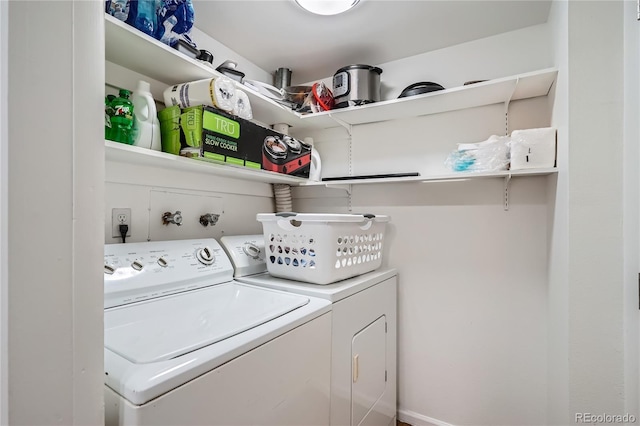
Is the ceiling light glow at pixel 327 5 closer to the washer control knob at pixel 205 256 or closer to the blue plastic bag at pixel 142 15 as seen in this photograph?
the blue plastic bag at pixel 142 15

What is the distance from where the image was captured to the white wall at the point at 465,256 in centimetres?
172

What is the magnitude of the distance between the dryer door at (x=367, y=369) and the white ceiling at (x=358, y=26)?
1679mm

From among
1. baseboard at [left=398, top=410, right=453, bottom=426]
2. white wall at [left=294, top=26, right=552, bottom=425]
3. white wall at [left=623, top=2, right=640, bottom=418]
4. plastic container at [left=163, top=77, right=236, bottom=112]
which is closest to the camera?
white wall at [left=623, top=2, right=640, bottom=418]

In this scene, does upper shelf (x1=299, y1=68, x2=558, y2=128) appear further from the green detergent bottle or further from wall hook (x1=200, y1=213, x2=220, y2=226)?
the green detergent bottle

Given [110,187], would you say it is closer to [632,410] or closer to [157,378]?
[157,378]

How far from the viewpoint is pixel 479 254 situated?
186 cm

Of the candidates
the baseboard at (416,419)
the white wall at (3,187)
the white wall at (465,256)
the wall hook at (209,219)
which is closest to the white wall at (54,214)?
the white wall at (3,187)

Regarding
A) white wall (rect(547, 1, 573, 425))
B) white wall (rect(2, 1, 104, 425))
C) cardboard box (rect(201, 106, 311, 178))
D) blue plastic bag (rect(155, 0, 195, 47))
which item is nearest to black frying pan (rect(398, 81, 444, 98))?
white wall (rect(547, 1, 573, 425))

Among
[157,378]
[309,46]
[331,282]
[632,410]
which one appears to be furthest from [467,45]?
[157,378]

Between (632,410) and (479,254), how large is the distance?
0.92m

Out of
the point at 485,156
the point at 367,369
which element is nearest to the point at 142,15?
the point at 485,156

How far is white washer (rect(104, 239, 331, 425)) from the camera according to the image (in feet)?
2.18

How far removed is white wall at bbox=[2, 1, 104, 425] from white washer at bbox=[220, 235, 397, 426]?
89 centimetres

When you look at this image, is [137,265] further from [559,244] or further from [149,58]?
[559,244]
